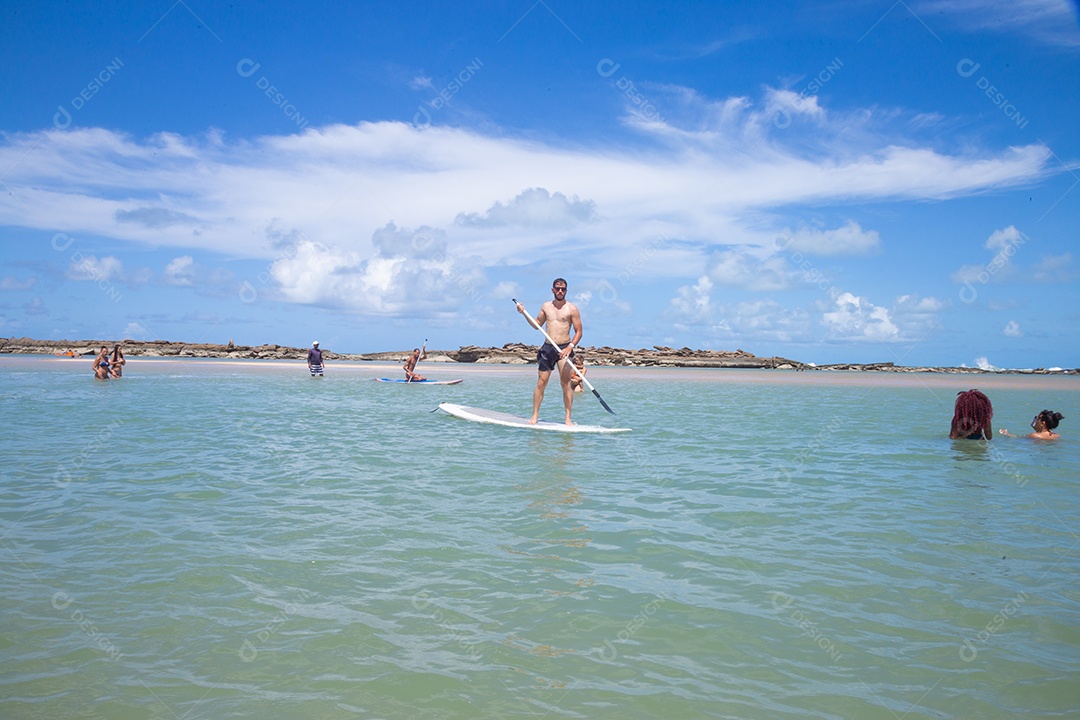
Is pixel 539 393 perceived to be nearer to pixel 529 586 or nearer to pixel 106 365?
pixel 529 586

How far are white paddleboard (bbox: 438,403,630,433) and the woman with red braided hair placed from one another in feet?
21.6

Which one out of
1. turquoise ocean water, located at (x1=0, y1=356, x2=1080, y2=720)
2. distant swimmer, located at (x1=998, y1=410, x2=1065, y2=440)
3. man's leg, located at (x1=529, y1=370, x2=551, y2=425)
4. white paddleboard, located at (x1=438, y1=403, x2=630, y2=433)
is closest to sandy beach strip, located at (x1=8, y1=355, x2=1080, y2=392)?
white paddleboard, located at (x1=438, y1=403, x2=630, y2=433)

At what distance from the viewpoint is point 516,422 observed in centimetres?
1498

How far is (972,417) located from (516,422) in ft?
29.9

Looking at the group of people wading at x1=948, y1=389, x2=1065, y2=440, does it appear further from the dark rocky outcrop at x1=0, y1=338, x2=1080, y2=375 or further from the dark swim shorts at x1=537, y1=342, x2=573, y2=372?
the dark rocky outcrop at x1=0, y1=338, x2=1080, y2=375

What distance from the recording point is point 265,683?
3.65 m

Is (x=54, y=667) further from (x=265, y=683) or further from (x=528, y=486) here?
(x=528, y=486)

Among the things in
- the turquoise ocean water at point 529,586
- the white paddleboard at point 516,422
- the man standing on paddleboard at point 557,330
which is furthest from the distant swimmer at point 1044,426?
the man standing on paddleboard at point 557,330

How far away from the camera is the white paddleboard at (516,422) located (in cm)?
1398

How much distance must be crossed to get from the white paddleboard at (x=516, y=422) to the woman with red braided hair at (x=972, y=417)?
6.59m

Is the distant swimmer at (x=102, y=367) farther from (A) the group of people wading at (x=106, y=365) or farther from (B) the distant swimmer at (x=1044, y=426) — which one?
(B) the distant swimmer at (x=1044, y=426)

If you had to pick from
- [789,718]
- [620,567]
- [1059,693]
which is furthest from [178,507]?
[1059,693]

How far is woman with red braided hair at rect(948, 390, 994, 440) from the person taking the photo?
539 inches

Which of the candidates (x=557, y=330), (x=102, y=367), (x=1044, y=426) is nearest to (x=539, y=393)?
(x=557, y=330)
